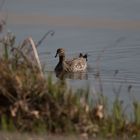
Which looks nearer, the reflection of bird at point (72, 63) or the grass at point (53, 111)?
the grass at point (53, 111)

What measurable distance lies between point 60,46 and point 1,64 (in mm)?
6831

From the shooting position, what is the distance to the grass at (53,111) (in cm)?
650

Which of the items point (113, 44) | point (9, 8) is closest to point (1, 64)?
point (113, 44)

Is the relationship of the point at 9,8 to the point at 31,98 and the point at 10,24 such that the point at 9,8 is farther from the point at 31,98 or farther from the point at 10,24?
the point at 31,98

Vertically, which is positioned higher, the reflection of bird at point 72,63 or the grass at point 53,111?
the reflection of bird at point 72,63

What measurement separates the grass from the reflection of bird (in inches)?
239

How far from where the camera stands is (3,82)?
22.5 feet

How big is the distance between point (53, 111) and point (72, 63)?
24.2 feet

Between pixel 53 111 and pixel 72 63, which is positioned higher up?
pixel 72 63

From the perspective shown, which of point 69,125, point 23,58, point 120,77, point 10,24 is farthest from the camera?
point 10,24

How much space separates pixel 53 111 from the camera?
6.60 metres

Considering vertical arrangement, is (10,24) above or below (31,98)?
above

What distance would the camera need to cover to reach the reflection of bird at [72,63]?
13219 mm

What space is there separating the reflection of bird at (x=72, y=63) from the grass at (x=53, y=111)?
607 cm
